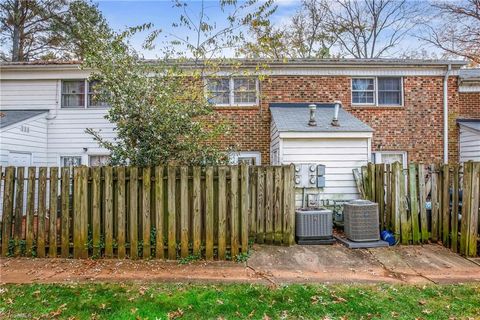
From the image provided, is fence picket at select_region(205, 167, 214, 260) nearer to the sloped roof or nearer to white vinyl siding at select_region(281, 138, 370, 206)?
white vinyl siding at select_region(281, 138, 370, 206)

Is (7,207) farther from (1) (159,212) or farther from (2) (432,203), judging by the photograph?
(2) (432,203)

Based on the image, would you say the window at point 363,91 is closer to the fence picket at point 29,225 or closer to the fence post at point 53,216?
the fence post at point 53,216

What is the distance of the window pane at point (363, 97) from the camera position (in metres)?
11.9

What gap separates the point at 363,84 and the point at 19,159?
454 inches

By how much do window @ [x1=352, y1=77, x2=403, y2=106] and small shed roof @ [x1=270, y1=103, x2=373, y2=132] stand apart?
1.11m

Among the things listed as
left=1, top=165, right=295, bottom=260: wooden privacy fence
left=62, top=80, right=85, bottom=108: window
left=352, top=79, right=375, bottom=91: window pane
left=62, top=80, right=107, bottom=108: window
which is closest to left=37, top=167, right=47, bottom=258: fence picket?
left=1, top=165, right=295, bottom=260: wooden privacy fence

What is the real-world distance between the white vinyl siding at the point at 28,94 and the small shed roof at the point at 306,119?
25.2ft

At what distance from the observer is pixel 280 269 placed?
5570 mm

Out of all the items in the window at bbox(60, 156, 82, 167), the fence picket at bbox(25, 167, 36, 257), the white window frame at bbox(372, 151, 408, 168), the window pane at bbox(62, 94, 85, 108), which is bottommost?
the fence picket at bbox(25, 167, 36, 257)

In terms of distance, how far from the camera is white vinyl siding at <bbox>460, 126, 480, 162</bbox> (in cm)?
1100

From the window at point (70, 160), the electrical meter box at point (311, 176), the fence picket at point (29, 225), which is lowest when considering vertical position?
the fence picket at point (29, 225)

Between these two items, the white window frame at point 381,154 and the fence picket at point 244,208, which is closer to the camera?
the fence picket at point 244,208

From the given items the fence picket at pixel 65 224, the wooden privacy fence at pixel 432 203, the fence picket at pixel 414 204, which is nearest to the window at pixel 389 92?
the wooden privacy fence at pixel 432 203

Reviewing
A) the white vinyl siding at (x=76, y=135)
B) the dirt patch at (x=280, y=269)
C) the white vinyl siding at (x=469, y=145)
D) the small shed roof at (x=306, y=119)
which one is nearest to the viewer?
the dirt patch at (x=280, y=269)
